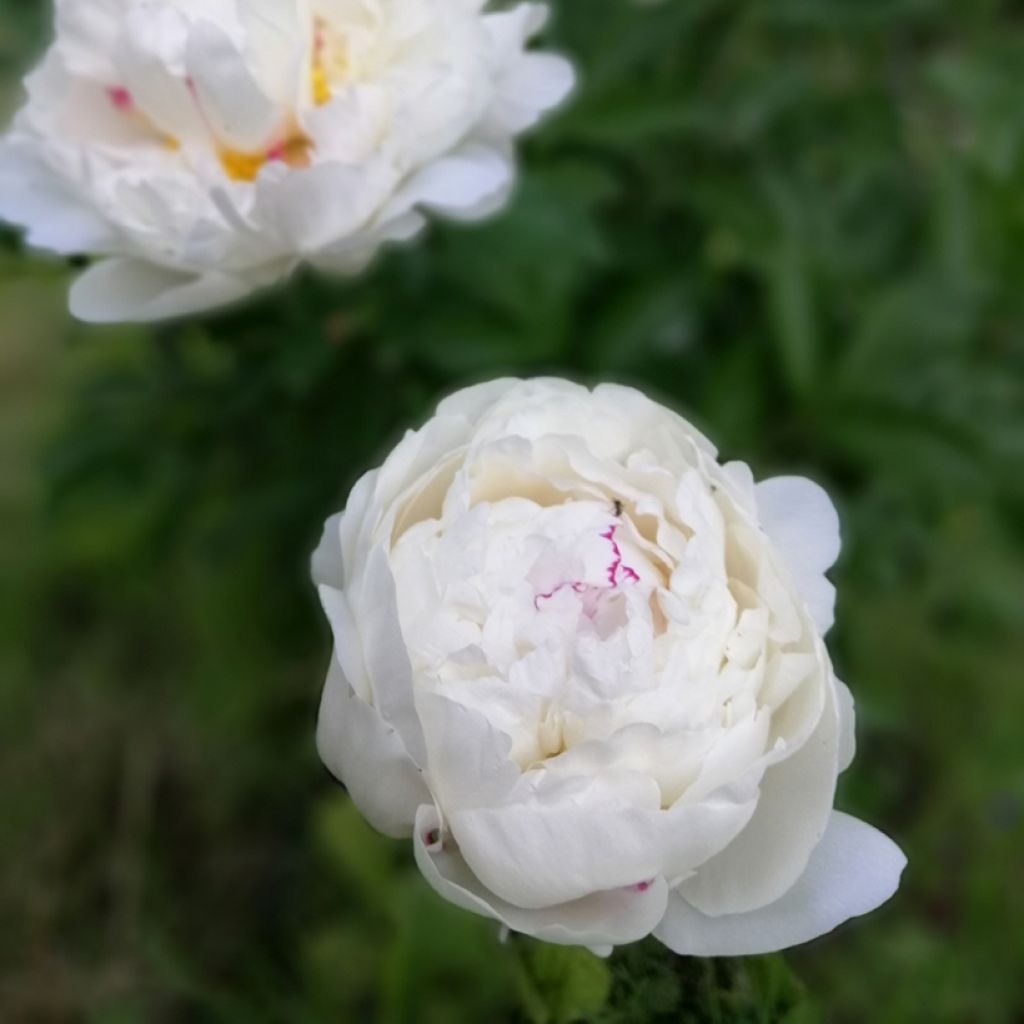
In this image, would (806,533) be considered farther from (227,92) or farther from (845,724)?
(227,92)

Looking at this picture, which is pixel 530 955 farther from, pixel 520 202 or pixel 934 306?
pixel 934 306

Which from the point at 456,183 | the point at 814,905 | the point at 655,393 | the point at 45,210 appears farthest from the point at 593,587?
the point at 655,393

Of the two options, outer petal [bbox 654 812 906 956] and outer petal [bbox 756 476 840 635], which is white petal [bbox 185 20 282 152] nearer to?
outer petal [bbox 756 476 840 635]

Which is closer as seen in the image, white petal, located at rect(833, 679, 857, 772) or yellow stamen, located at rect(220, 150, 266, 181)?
white petal, located at rect(833, 679, 857, 772)

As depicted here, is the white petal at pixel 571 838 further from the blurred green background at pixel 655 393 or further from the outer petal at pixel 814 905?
the blurred green background at pixel 655 393

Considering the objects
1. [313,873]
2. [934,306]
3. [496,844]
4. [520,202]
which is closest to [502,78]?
[520,202]

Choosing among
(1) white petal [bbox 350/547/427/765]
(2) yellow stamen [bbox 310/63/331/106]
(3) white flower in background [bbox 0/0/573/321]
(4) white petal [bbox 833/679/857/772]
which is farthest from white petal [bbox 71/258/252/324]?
(4) white petal [bbox 833/679/857/772]
